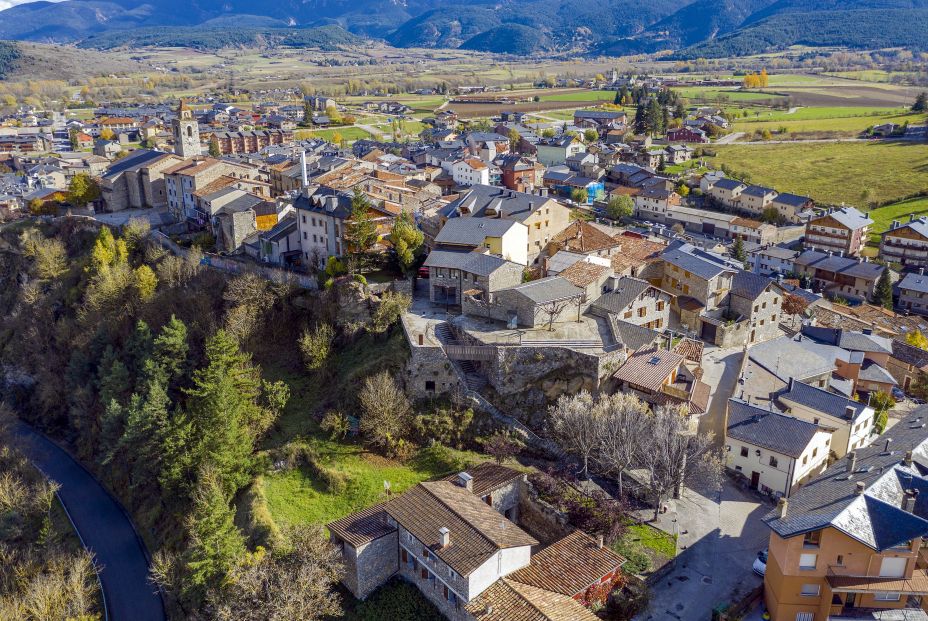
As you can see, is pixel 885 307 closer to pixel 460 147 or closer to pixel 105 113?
pixel 460 147

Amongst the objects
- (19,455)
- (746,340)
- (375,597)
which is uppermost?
(746,340)

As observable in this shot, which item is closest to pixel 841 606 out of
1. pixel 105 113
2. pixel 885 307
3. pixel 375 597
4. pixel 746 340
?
pixel 375 597

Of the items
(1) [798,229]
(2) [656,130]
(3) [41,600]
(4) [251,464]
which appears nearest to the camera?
(3) [41,600]

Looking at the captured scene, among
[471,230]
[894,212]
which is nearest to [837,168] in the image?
[894,212]

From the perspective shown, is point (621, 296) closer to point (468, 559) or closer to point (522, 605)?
point (468, 559)

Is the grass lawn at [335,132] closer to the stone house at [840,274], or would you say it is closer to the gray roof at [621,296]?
the stone house at [840,274]

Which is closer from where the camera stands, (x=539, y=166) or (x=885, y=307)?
(x=885, y=307)

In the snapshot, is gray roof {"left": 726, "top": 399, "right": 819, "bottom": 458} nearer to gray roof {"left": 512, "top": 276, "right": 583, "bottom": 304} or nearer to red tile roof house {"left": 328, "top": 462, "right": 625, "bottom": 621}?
red tile roof house {"left": 328, "top": 462, "right": 625, "bottom": 621}
